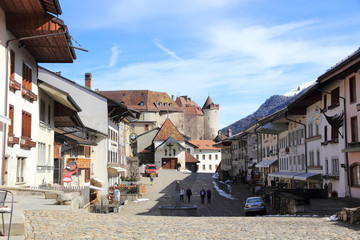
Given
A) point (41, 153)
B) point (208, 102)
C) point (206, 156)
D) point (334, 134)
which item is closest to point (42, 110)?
point (41, 153)

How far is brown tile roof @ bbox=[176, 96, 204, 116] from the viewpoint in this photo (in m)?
164

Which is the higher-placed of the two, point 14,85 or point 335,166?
point 14,85

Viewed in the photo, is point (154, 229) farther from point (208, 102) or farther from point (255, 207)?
point (208, 102)

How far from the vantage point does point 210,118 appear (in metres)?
171

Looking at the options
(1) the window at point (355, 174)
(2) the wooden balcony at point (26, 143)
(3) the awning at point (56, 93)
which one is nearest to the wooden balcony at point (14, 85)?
(2) the wooden balcony at point (26, 143)

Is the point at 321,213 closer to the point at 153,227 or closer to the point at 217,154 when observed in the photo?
the point at 153,227

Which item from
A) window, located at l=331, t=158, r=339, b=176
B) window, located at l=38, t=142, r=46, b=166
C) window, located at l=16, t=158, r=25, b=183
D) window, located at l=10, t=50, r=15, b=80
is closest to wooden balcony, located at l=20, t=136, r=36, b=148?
window, located at l=16, t=158, r=25, b=183

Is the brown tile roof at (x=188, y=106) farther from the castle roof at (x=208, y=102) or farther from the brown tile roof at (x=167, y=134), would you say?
the brown tile roof at (x=167, y=134)

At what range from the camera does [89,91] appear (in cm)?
4866

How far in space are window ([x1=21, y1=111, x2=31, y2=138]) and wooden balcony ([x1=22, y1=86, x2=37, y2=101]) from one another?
802 millimetres

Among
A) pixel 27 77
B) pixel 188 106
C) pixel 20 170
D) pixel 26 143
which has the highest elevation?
pixel 188 106

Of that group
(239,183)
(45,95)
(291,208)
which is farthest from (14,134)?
(239,183)

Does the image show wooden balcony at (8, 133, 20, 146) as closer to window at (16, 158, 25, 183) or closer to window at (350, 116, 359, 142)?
window at (16, 158, 25, 183)

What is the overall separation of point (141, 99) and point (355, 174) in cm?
11220
